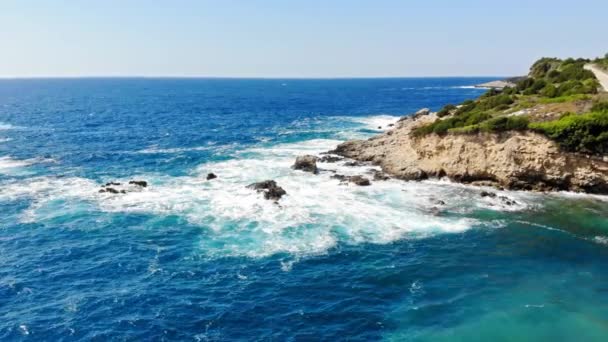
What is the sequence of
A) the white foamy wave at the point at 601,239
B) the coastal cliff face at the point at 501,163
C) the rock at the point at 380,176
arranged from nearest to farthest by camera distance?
1. the white foamy wave at the point at 601,239
2. the coastal cliff face at the point at 501,163
3. the rock at the point at 380,176

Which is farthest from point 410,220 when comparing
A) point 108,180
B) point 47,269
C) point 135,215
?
point 108,180

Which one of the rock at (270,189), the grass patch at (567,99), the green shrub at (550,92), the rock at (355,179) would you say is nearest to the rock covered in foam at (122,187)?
the rock at (270,189)

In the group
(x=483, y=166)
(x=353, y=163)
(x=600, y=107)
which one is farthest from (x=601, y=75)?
(x=353, y=163)

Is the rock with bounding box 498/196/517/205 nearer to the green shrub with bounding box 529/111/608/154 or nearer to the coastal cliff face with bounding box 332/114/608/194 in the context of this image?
the coastal cliff face with bounding box 332/114/608/194

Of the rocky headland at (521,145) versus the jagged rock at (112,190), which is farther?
the jagged rock at (112,190)

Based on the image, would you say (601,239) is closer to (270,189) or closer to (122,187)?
(270,189)

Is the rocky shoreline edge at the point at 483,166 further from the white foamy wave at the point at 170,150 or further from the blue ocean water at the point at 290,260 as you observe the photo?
the white foamy wave at the point at 170,150

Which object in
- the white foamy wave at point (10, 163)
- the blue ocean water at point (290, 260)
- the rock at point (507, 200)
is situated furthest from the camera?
the white foamy wave at point (10, 163)
